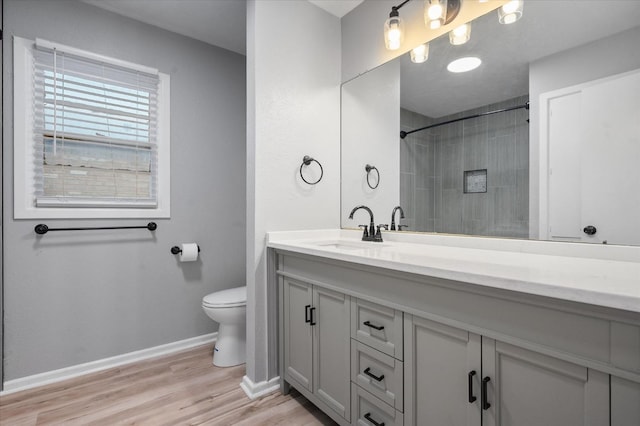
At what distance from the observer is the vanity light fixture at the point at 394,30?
5.85ft

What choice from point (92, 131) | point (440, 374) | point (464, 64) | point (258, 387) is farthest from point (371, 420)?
point (92, 131)

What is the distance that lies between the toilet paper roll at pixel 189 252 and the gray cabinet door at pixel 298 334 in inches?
39.5

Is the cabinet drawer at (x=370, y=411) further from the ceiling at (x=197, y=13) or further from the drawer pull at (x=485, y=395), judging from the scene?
the ceiling at (x=197, y=13)

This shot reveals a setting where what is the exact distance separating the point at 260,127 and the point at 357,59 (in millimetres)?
889

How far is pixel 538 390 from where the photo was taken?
2.76 feet

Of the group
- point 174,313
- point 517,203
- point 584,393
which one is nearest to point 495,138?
point 517,203

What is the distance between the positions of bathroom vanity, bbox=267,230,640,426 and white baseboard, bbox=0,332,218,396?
3.91ft

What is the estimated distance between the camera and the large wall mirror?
116cm

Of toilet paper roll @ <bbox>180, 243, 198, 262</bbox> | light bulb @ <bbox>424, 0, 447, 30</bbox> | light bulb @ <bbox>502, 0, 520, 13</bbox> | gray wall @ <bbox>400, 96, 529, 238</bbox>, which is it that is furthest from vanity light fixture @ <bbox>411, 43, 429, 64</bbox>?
toilet paper roll @ <bbox>180, 243, 198, 262</bbox>

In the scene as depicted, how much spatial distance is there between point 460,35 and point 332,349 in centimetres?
171

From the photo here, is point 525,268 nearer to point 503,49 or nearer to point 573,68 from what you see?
point 573,68

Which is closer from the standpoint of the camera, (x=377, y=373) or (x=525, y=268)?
(x=525, y=268)

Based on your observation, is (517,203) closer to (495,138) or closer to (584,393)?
(495,138)

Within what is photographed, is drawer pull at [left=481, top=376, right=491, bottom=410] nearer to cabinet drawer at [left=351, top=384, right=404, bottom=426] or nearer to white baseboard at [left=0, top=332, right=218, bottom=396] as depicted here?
cabinet drawer at [left=351, top=384, right=404, bottom=426]
